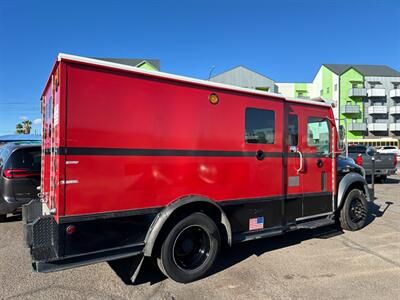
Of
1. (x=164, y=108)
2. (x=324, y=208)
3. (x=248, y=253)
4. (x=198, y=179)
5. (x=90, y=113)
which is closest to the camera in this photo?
(x=90, y=113)

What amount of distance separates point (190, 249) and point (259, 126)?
82.4 inches

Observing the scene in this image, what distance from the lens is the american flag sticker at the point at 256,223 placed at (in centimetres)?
499

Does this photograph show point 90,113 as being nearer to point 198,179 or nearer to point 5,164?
point 198,179

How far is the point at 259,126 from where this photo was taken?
508 cm

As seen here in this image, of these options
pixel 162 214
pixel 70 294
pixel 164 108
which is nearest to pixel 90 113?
pixel 164 108

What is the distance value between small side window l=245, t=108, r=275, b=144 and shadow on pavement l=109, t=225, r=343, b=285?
1833mm

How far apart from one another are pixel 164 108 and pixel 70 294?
2.47 metres

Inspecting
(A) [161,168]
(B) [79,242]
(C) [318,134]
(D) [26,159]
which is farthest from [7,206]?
(C) [318,134]

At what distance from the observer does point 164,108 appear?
4137 mm

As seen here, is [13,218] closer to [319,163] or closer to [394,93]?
[319,163]

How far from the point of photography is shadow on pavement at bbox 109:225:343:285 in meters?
4.44

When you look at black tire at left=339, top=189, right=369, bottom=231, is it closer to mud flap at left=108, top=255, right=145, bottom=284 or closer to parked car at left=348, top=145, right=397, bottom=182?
mud flap at left=108, top=255, right=145, bottom=284

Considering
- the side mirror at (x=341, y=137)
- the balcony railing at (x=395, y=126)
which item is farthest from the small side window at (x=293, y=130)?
the balcony railing at (x=395, y=126)

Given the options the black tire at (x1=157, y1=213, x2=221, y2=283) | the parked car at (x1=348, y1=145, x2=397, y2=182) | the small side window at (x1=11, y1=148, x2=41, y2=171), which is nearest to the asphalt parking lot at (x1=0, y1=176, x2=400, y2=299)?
the black tire at (x1=157, y1=213, x2=221, y2=283)
